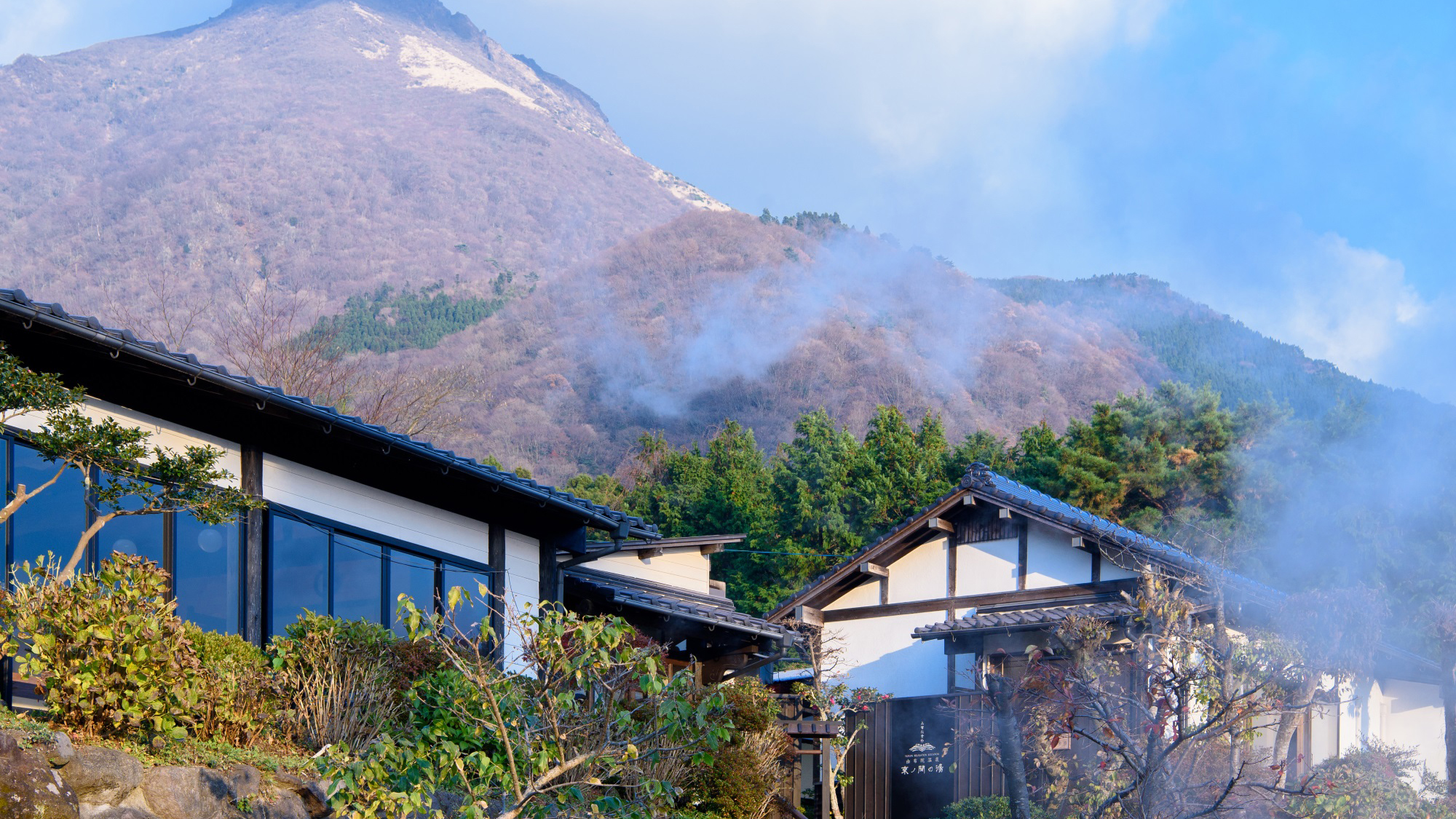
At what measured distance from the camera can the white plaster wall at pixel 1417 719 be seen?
65.2 feet

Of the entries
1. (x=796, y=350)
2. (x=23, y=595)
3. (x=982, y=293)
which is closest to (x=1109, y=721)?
(x=23, y=595)

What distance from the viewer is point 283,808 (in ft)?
26.9

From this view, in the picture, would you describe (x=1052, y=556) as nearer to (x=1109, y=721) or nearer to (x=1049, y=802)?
(x=1049, y=802)

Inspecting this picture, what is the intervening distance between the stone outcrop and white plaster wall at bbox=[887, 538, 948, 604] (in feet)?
38.1

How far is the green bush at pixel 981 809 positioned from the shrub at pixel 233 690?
917 centimetres

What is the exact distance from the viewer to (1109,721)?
9.02 metres

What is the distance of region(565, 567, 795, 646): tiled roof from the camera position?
48.1 feet

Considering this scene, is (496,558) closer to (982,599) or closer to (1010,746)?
(1010,746)

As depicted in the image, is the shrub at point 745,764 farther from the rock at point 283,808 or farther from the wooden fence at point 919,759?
the rock at point 283,808

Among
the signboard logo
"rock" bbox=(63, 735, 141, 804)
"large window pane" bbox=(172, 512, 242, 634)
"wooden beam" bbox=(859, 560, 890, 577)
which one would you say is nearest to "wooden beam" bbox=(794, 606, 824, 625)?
"wooden beam" bbox=(859, 560, 890, 577)

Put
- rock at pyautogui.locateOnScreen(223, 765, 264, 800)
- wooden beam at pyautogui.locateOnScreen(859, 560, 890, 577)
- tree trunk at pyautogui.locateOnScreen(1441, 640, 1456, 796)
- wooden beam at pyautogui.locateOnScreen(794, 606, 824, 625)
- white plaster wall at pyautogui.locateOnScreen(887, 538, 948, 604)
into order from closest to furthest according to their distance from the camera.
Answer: rock at pyautogui.locateOnScreen(223, 765, 264, 800)
tree trunk at pyautogui.locateOnScreen(1441, 640, 1456, 796)
white plaster wall at pyautogui.locateOnScreen(887, 538, 948, 604)
wooden beam at pyautogui.locateOnScreen(859, 560, 890, 577)
wooden beam at pyautogui.locateOnScreen(794, 606, 824, 625)

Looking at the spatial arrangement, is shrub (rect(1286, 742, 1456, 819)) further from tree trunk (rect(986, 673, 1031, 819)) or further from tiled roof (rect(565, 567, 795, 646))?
tiled roof (rect(565, 567, 795, 646))

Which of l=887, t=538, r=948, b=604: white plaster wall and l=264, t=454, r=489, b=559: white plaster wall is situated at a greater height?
l=264, t=454, r=489, b=559: white plaster wall

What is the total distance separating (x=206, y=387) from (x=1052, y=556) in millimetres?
11959
